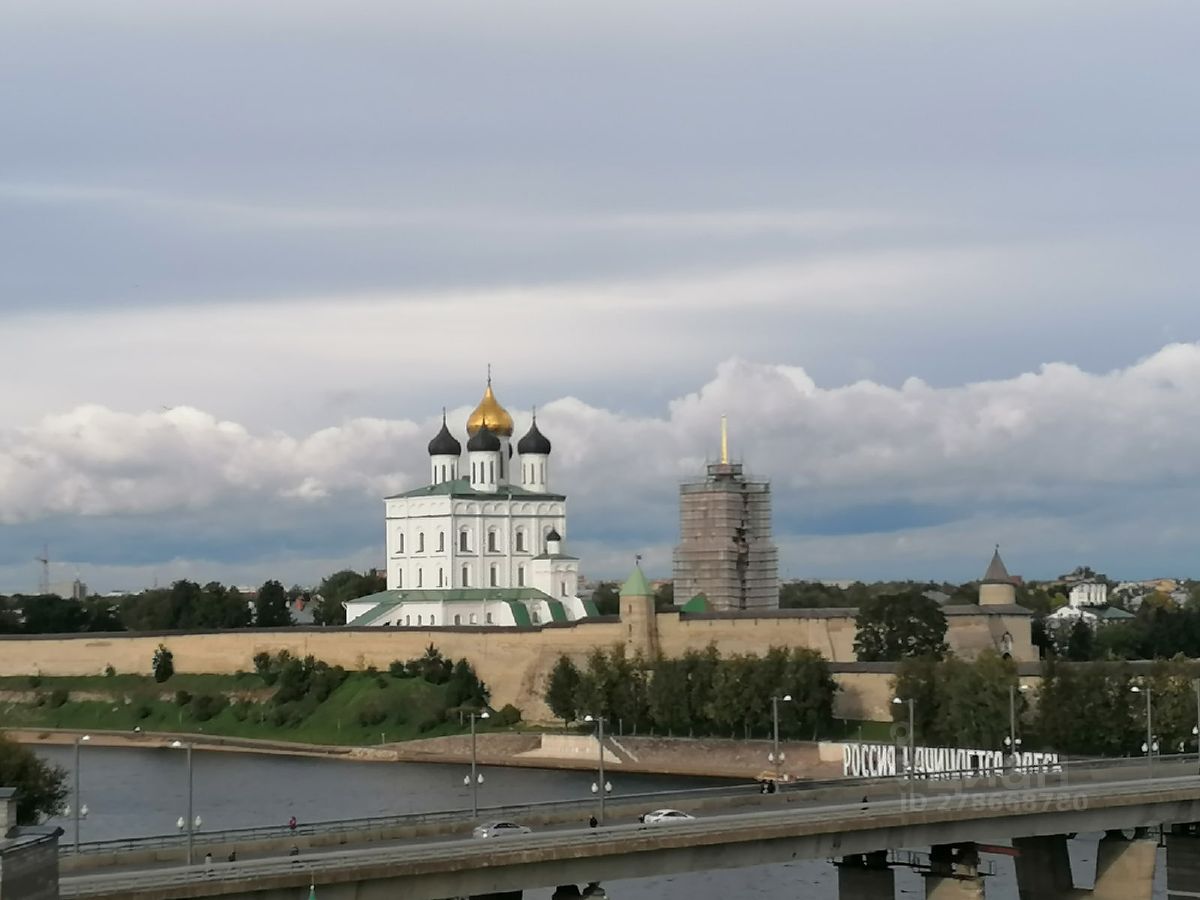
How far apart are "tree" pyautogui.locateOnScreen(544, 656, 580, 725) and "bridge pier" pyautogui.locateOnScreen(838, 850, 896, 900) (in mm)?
41125

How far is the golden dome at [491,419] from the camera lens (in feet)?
340

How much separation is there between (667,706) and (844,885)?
36954mm

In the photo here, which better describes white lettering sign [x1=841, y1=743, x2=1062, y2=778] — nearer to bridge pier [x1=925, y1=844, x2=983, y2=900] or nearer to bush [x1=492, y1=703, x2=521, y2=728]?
bush [x1=492, y1=703, x2=521, y2=728]

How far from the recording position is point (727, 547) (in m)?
100

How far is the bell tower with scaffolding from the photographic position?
100 meters

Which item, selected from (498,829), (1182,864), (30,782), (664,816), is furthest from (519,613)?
(498,829)

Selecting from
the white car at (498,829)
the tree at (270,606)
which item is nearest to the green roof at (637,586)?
the tree at (270,606)

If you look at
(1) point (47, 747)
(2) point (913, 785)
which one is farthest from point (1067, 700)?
(1) point (47, 747)

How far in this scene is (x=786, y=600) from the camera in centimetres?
14475

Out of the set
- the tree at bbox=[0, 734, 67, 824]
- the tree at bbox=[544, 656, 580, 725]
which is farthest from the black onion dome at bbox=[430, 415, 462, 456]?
the tree at bbox=[0, 734, 67, 824]

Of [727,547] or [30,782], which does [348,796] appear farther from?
[727,547]

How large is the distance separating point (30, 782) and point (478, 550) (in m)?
49.4

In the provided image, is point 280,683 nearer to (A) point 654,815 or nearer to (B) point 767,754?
(B) point 767,754

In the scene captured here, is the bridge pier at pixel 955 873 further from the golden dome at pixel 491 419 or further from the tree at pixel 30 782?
the golden dome at pixel 491 419
